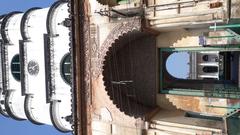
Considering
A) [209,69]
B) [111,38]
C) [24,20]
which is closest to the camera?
[111,38]

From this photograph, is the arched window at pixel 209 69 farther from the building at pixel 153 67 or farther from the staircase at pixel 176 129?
the staircase at pixel 176 129

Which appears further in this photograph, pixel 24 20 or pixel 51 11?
pixel 24 20

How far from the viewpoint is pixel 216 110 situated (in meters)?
13.5

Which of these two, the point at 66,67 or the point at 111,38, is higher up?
the point at 111,38

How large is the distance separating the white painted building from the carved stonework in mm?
2671

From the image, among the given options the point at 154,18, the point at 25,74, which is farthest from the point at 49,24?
the point at 154,18

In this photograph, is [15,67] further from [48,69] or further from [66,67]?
[66,67]

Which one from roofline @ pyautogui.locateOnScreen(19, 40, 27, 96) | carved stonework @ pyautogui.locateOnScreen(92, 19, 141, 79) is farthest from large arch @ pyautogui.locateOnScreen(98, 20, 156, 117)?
roofline @ pyautogui.locateOnScreen(19, 40, 27, 96)

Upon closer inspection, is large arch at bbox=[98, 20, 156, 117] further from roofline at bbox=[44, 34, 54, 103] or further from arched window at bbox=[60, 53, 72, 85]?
roofline at bbox=[44, 34, 54, 103]

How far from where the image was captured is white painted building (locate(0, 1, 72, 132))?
17.4m

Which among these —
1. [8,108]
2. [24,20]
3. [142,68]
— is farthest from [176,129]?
[8,108]

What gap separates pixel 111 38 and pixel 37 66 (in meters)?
5.86

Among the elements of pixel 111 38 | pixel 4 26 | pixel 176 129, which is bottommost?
pixel 176 129

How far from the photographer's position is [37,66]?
18562mm
